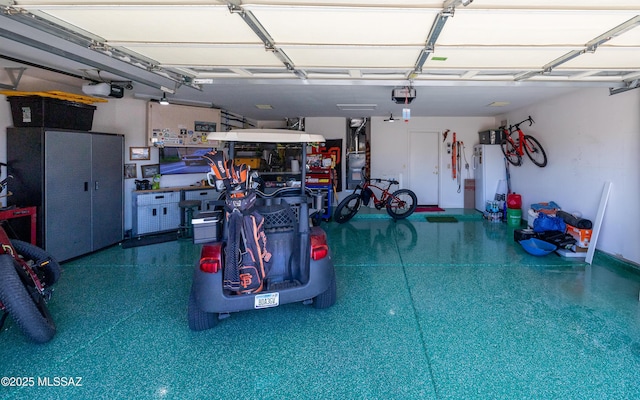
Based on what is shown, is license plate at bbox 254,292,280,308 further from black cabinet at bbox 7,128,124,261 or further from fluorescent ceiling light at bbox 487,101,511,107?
fluorescent ceiling light at bbox 487,101,511,107

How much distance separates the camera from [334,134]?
8703 mm

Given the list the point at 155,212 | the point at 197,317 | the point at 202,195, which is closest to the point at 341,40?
the point at 197,317

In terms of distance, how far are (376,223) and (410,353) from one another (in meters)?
4.81

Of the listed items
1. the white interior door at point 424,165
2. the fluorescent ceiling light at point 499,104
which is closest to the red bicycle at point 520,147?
the fluorescent ceiling light at point 499,104

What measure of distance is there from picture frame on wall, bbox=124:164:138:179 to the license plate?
4501mm

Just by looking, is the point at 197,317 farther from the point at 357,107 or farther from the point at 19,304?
the point at 357,107

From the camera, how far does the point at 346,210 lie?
7.33m

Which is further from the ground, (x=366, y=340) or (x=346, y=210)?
(x=346, y=210)

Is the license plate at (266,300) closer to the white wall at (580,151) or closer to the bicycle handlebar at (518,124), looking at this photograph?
the white wall at (580,151)

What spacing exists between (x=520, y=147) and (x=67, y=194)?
7840mm

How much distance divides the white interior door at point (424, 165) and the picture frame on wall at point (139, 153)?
6105 mm

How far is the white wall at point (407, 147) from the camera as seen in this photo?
853 centimetres

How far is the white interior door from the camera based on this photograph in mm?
8727

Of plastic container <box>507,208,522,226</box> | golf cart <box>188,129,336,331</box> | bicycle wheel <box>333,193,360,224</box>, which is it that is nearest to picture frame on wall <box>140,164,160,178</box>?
bicycle wheel <box>333,193,360,224</box>
